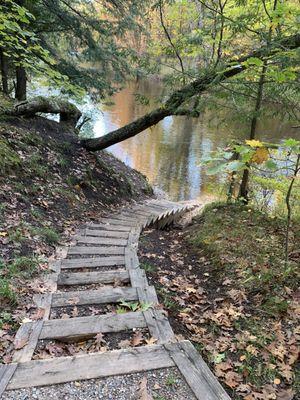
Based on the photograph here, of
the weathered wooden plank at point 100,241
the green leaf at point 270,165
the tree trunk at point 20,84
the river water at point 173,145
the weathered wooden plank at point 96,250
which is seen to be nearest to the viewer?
the green leaf at point 270,165

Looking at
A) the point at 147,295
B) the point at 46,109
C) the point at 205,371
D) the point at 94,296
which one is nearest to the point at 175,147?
the point at 46,109

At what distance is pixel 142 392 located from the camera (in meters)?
2.44

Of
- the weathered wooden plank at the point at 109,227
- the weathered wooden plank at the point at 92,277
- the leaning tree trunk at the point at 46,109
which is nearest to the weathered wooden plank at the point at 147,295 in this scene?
the weathered wooden plank at the point at 92,277

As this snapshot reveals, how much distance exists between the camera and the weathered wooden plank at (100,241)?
5.75 m

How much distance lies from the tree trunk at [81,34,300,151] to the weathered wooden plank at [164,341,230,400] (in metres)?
3.79

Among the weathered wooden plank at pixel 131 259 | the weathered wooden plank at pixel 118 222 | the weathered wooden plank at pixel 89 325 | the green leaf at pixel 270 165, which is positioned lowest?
the weathered wooden plank at pixel 118 222

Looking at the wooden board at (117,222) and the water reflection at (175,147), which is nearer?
the wooden board at (117,222)

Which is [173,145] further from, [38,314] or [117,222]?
[38,314]

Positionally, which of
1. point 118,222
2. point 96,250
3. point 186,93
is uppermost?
point 186,93

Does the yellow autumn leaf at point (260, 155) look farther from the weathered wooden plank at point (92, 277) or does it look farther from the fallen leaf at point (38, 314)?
the fallen leaf at point (38, 314)

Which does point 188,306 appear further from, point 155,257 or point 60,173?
point 60,173

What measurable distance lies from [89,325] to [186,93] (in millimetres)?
5185

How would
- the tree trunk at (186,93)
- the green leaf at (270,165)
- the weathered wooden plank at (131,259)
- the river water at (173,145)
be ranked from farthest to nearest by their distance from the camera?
the river water at (173,145)
the tree trunk at (186,93)
the weathered wooden plank at (131,259)
the green leaf at (270,165)

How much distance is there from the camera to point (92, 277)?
4.32 m
